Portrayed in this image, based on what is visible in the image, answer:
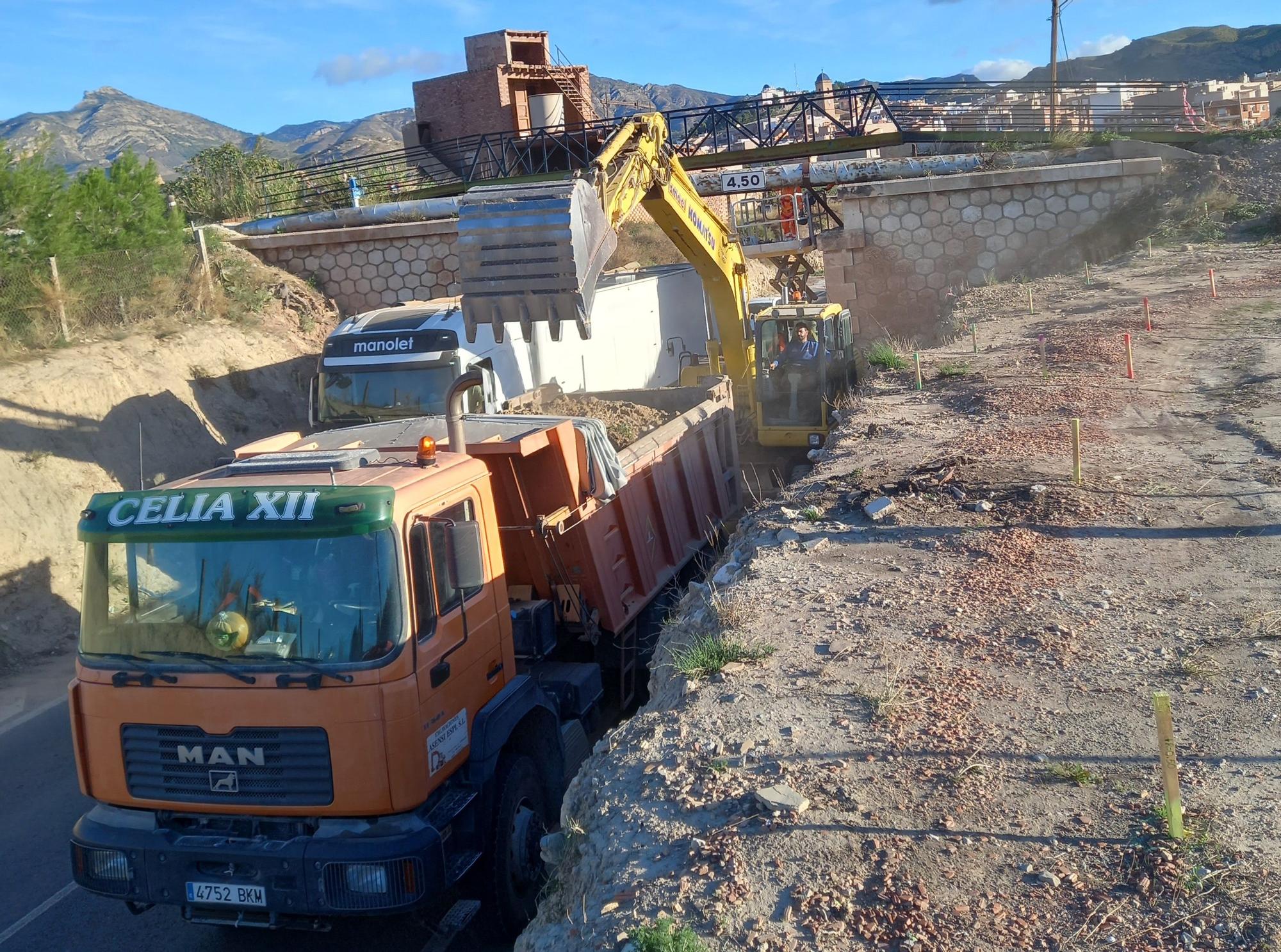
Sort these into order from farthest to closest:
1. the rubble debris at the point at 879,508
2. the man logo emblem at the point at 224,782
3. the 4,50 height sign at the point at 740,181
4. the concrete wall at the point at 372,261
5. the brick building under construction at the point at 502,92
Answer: the brick building under construction at the point at 502,92
the concrete wall at the point at 372,261
the 4,50 height sign at the point at 740,181
the rubble debris at the point at 879,508
the man logo emblem at the point at 224,782

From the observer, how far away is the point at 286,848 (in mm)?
4711

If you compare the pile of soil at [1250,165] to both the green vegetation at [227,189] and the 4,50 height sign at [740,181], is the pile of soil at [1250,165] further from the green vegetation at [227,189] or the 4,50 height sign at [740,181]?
the green vegetation at [227,189]

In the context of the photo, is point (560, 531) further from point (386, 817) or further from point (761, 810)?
point (761, 810)

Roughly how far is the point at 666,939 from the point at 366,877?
1716 millimetres

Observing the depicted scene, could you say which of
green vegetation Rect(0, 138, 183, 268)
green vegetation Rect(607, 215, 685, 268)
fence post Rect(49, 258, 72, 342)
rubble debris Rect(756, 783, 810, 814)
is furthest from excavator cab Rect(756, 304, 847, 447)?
green vegetation Rect(607, 215, 685, 268)

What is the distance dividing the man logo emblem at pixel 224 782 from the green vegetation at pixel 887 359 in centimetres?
1309

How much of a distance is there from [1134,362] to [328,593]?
40.8ft

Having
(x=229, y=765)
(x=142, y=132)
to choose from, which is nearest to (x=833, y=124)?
(x=229, y=765)

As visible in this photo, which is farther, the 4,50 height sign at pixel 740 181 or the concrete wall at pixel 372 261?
the concrete wall at pixel 372 261

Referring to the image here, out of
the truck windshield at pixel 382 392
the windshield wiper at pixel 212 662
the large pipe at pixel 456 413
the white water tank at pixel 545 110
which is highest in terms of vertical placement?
the white water tank at pixel 545 110

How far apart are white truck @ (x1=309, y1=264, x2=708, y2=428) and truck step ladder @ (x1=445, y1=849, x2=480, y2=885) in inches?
266

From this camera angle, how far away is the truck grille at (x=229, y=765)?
478cm

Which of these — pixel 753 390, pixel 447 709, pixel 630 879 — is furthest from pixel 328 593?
pixel 753 390

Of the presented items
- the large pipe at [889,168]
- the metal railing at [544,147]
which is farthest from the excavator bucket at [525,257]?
the large pipe at [889,168]
